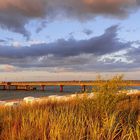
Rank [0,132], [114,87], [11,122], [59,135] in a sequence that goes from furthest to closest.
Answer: [114,87] < [11,122] < [0,132] < [59,135]

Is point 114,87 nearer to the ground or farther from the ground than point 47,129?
farther from the ground

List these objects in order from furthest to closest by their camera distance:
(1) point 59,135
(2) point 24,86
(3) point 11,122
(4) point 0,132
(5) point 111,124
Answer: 1. (2) point 24,86
2. (3) point 11,122
3. (4) point 0,132
4. (5) point 111,124
5. (1) point 59,135

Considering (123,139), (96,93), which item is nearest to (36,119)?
(123,139)

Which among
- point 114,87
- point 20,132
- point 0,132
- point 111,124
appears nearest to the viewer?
point 111,124

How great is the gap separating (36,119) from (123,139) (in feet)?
8.86

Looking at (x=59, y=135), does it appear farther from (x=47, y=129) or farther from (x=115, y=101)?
(x=115, y=101)

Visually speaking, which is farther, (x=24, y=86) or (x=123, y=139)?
(x=24, y=86)

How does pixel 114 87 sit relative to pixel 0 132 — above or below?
above

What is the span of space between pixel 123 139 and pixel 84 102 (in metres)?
6.06

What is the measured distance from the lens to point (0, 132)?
28.2ft

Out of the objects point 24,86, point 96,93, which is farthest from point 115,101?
point 24,86

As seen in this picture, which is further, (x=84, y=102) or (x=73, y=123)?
(x=84, y=102)

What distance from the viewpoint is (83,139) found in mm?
7016

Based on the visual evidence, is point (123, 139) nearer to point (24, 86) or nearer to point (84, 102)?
point (84, 102)
